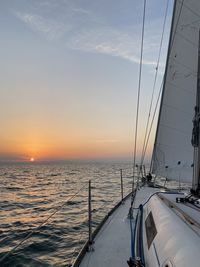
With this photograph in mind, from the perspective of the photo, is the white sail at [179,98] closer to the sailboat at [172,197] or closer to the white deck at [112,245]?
the sailboat at [172,197]

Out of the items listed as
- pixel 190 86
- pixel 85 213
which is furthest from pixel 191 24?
pixel 85 213

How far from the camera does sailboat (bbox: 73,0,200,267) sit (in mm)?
2920

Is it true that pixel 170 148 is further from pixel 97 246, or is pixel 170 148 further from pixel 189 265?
pixel 189 265

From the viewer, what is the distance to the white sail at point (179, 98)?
7.50 m

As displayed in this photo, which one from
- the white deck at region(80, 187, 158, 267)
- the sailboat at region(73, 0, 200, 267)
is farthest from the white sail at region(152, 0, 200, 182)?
the white deck at region(80, 187, 158, 267)

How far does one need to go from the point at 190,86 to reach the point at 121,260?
16.7 ft

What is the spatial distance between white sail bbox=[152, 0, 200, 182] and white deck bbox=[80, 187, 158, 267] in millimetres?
2222

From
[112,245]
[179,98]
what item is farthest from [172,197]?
[179,98]

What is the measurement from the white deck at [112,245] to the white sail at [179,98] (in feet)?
7.29

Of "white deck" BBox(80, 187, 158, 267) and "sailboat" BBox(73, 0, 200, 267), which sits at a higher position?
"sailboat" BBox(73, 0, 200, 267)

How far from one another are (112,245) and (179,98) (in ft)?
15.5

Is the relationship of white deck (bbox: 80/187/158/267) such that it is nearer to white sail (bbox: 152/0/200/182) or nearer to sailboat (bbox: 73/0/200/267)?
sailboat (bbox: 73/0/200/267)

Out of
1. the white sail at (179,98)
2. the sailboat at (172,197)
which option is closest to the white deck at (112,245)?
the sailboat at (172,197)

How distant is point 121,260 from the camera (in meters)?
4.12
